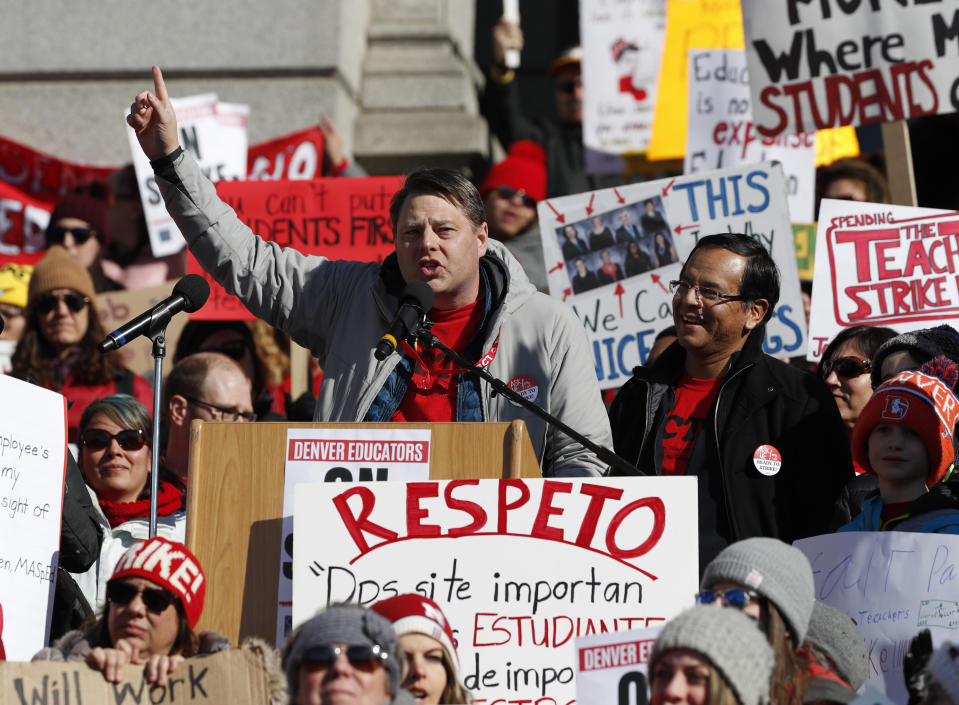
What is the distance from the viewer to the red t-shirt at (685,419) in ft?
15.8

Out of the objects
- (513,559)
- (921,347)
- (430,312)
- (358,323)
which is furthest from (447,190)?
(921,347)

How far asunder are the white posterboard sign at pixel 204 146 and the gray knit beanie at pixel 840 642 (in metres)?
5.99

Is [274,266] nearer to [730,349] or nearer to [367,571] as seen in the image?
[367,571]

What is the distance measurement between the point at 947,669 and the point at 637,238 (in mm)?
3875

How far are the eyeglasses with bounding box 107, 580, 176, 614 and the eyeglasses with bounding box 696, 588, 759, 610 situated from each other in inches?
53.7

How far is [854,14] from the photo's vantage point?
725 cm

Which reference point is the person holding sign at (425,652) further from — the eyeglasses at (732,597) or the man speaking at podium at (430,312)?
the man speaking at podium at (430,312)

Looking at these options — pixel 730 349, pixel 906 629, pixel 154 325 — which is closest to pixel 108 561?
pixel 154 325

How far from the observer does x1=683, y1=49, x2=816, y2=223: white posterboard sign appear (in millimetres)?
8375

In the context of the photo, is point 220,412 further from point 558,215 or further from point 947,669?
point 947,669

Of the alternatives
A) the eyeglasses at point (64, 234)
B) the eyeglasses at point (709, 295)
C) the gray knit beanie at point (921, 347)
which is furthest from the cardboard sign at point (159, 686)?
the eyeglasses at point (64, 234)

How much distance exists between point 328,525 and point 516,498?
51cm

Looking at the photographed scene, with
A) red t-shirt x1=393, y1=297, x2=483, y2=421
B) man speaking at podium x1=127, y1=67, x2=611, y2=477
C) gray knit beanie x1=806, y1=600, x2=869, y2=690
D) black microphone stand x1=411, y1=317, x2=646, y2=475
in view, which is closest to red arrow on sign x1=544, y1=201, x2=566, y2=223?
man speaking at podium x1=127, y1=67, x2=611, y2=477

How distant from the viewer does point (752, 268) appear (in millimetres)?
4988
